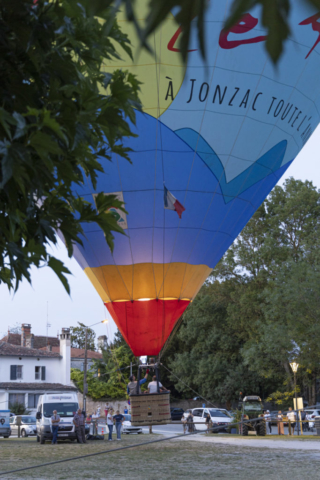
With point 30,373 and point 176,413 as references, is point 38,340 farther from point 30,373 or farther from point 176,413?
point 176,413

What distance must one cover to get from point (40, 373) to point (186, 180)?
133 feet

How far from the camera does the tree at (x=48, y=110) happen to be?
3.28 m

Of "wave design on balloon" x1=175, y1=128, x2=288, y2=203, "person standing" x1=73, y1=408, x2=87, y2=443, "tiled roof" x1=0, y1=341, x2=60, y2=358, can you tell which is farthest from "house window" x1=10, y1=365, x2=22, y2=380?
"wave design on balloon" x1=175, y1=128, x2=288, y2=203

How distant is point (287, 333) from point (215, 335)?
37.3 feet

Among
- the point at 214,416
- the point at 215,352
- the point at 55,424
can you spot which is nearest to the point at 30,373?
the point at 215,352

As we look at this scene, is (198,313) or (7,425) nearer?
(7,425)

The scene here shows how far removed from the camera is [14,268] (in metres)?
3.82

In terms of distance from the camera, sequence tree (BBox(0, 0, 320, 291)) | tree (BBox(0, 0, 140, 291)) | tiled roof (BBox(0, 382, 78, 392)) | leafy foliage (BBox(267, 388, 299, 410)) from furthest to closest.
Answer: tiled roof (BBox(0, 382, 78, 392)) → leafy foliage (BBox(267, 388, 299, 410)) → tree (BBox(0, 0, 140, 291)) → tree (BBox(0, 0, 320, 291))

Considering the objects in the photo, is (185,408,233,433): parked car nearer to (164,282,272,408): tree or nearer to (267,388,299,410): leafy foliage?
(267,388,299,410): leafy foliage

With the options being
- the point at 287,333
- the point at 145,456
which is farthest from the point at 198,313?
the point at 145,456

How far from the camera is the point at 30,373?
49406 millimetres

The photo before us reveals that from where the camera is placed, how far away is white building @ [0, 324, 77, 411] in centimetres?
4716

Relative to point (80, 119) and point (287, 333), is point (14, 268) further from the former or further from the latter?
point (287, 333)

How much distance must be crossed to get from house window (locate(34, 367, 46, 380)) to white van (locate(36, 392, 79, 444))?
2750 centimetres
